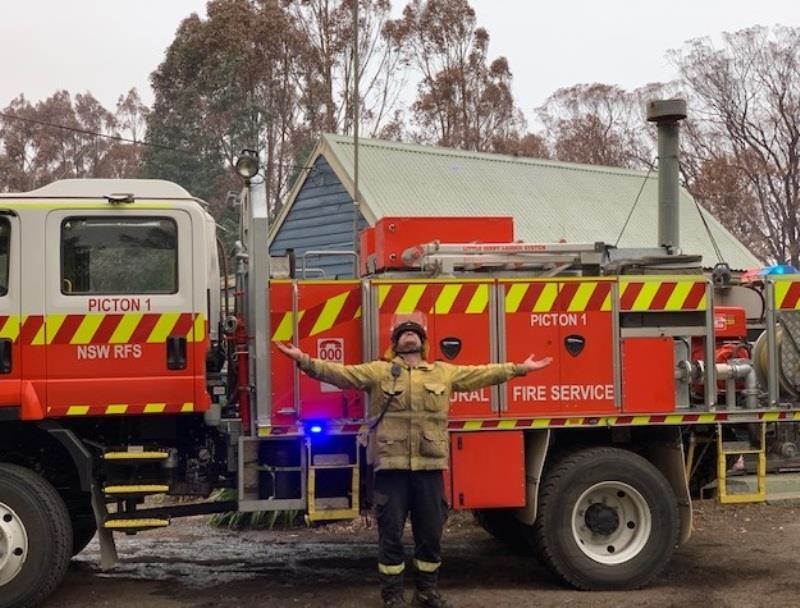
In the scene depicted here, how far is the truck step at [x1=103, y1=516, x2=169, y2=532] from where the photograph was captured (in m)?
6.43

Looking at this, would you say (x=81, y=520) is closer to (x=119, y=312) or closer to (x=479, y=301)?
(x=119, y=312)

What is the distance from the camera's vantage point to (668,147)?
1064cm

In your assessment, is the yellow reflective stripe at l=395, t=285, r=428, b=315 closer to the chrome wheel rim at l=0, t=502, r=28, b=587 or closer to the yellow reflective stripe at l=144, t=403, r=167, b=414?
the yellow reflective stripe at l=144, t=403, r=167, b=414

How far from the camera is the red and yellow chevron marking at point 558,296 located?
6758 mm

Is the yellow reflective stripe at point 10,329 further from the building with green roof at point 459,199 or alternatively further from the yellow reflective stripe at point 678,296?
the building with green roof at point 459,199

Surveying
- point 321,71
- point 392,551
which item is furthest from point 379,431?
point 321,71

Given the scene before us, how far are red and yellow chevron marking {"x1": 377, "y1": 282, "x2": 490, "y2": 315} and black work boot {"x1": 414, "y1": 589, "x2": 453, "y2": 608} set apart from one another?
1857mm

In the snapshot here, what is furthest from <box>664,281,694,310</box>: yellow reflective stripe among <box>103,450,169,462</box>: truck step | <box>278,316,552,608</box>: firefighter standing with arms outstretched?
<box>103,450,169,462</box>: truck step

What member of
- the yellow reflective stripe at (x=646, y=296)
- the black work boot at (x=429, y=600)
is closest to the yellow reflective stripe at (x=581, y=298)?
the yellow reflective stripe at (x=646, y=296)

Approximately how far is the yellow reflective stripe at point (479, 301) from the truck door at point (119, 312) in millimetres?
1869

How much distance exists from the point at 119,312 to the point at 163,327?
30 centimetres

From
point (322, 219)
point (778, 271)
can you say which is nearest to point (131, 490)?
point (778, 271)

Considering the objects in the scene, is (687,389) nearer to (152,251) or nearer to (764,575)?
(764,575)

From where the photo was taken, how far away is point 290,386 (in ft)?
21.6
